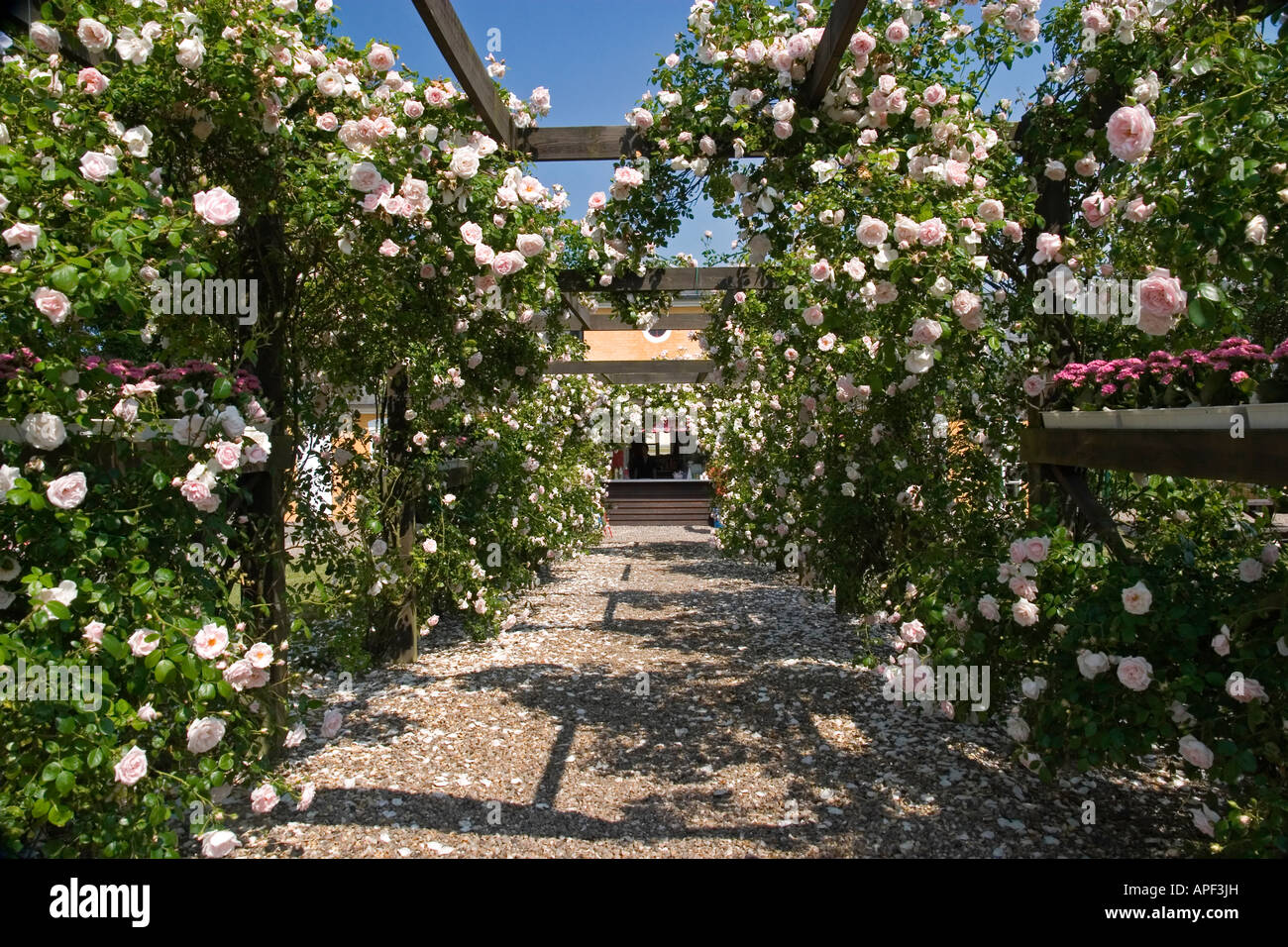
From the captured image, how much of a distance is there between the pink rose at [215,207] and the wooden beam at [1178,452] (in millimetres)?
2626

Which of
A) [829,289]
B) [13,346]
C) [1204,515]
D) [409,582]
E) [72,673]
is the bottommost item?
[409,582]

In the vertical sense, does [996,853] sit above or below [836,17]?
below

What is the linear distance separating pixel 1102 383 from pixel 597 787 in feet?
7.75

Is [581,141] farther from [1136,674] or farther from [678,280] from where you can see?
[1136,674]

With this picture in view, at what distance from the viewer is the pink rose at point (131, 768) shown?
206 cm

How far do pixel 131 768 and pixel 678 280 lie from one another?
5104mm

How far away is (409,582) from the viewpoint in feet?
16.7

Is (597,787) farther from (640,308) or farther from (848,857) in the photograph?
(640,308)

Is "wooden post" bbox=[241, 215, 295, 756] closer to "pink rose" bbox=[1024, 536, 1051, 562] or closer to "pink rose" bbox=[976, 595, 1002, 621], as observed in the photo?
"pink rose" bbox=[976, 595, 1002, 621]

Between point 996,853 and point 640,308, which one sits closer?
point 996,853

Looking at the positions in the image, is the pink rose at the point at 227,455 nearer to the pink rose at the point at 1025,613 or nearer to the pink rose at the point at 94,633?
the pink rose at the point at 94,633

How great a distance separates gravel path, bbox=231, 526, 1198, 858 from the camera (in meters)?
Answer: 2.87
